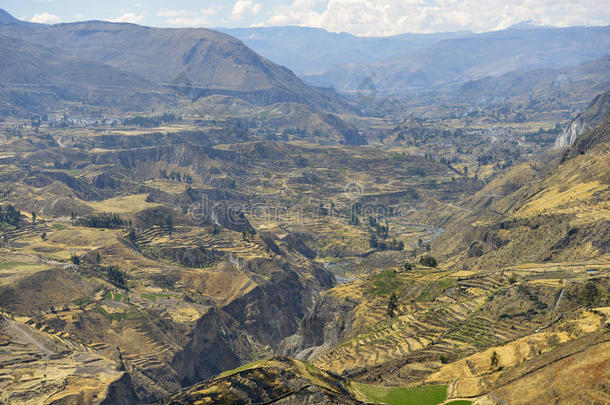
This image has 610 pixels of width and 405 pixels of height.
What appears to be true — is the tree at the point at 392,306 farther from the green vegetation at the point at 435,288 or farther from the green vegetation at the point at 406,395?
the green vegetation at the point at 406,395

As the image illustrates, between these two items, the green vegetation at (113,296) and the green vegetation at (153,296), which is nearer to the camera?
the green vegetation at (113,296)

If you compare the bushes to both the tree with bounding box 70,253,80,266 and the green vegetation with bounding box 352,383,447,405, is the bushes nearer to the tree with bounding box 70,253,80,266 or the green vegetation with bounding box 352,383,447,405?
the tree with bounding box 70,253,80,266

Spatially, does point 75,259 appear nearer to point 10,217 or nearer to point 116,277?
point 116,277

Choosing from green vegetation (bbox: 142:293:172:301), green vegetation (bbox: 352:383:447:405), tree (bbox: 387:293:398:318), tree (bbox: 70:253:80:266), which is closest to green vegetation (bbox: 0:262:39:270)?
tree (bbox: 70:253:80:266)

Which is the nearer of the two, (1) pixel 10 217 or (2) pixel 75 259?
(2) pixel 75 259

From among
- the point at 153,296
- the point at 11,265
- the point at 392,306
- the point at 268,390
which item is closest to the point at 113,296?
the point at 153,296

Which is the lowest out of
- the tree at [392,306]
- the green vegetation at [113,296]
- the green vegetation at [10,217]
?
the green vegetation at [113,296]

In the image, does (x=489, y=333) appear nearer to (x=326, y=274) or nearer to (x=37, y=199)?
(x=326, y=274)

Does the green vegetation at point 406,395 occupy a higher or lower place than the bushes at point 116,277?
higher

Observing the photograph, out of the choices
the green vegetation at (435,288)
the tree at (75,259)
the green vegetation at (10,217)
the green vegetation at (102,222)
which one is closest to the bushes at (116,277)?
the tree at (75,259)
